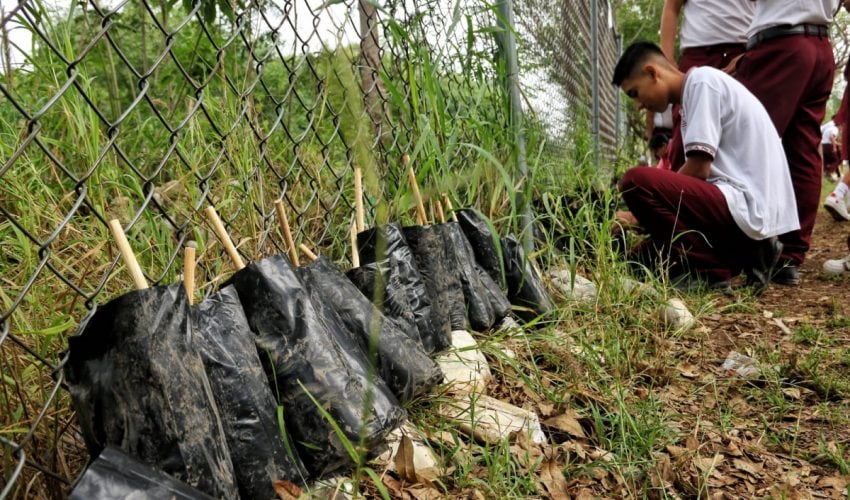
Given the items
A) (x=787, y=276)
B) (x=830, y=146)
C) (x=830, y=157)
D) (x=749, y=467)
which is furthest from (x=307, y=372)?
(x=830, y=157)

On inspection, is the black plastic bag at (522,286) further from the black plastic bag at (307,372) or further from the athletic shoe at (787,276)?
the athletic shoe at (787,276)

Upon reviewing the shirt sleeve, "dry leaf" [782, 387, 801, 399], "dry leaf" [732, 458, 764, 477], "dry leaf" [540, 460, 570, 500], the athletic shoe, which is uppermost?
the shirt sleeve

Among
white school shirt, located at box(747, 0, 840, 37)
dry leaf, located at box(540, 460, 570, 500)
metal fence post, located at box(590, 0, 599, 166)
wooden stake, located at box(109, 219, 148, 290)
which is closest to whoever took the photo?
wooden stake, located at box(109, 219, 148, 290)

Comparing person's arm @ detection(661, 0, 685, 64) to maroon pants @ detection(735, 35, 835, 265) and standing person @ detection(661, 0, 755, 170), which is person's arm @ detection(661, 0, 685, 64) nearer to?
standing person @ detection(661, 0, 755, 170)

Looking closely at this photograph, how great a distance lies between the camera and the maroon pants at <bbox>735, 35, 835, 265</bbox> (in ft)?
10.7

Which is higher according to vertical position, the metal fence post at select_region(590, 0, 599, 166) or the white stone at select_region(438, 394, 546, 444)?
the metal fence post at select_region(590, 0, 599, 166)

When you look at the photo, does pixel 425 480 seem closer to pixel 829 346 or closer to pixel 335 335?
pixel 335 335

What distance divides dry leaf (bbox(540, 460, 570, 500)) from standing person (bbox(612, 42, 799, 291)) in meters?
1.74

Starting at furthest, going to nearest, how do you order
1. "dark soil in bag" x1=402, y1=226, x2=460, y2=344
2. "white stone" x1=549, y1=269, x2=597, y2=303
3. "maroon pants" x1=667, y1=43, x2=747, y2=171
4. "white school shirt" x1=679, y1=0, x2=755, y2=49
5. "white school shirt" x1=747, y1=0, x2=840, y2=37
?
"maroon pants" x1=667, y1=43, x2=747, y2=171 < "white school shirt" x1=679, y1=0, x2=755, y2=49 < "white school shirt" x1=747, y1=0, x2=840, y2=37 < "white stone" x1=549, y1=269, x2=597, y2=303 < "dark soil in bag" x1=402, y1=226, x2=460, y2=344

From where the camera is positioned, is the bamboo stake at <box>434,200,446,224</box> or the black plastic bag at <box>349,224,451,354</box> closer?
the black plastic bag at <box>349,224,451,354</box>

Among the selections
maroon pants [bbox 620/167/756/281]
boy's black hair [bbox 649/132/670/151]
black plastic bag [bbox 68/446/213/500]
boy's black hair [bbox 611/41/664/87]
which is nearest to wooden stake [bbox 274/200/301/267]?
black plastic bag [bbox 68/446/213/500]

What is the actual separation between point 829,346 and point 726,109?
4.10ft

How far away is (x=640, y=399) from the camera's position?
1787mm

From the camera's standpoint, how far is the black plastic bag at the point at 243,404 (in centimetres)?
116
